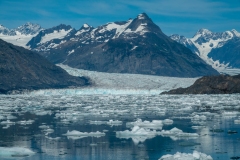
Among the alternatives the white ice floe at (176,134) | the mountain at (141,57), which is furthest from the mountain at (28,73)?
the white ice floe at (176,134)

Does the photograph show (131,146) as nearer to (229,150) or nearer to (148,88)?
(229,150)

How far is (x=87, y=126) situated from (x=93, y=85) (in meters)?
63.8

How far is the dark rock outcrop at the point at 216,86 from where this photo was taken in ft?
205

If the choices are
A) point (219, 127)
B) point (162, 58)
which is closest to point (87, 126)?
point (219, 127)

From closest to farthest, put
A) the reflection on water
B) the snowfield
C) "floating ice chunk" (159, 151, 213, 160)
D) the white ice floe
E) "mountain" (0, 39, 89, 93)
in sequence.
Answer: "floating ice chunk" (159, 151, 213, 160), the reflection on water, the white ice floe, the snowfield, "mountain" (0, 39, 89, 93)

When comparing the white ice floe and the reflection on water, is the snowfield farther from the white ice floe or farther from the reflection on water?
the white ice floe

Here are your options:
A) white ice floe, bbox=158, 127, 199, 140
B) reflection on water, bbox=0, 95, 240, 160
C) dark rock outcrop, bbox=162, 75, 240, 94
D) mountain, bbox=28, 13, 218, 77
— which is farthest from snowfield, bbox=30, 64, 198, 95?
mountain, bbox=28, 13, 218, 77

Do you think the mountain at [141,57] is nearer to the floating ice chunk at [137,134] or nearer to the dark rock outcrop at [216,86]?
the dark rock outcrop at [216,86]

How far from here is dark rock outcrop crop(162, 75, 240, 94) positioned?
6244cm

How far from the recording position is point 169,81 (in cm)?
8238

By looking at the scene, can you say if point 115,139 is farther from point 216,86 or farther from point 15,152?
point 216,86

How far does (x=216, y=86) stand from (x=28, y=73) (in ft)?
155

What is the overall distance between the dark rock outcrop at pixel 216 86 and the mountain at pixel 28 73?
98.2 feet

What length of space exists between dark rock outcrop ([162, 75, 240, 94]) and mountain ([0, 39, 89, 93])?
2994cm
